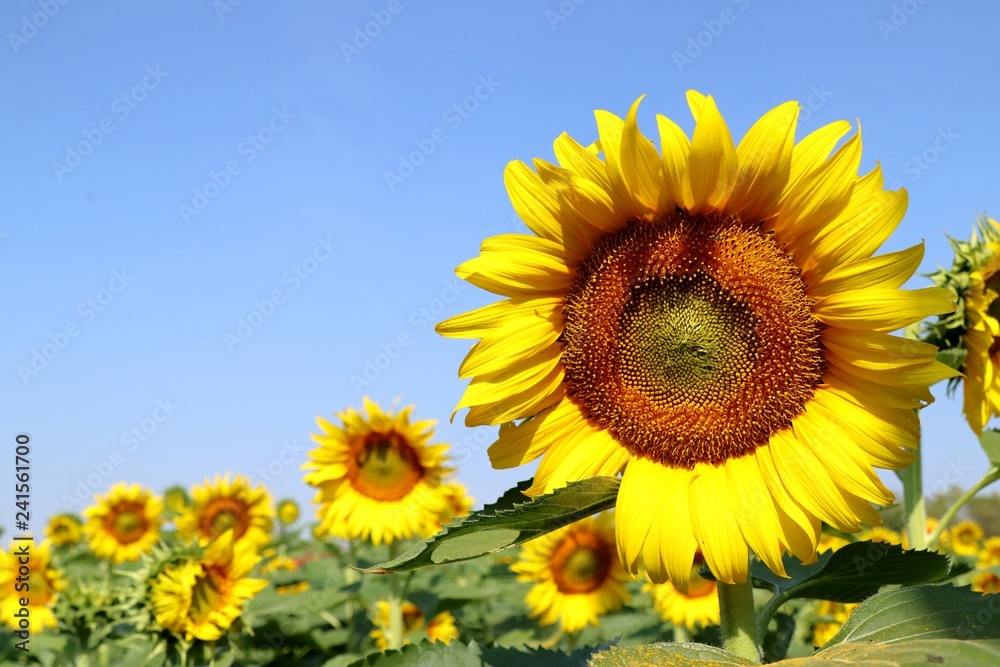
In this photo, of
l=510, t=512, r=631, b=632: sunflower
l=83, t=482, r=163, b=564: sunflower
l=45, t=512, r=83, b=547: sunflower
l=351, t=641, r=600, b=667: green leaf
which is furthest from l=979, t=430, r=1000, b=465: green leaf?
l=45, t=512, r=83, b=547: sunflower

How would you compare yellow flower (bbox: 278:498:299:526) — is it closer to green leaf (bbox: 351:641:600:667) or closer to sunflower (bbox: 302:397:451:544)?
sunflower (bbox: 302:397:451:544)

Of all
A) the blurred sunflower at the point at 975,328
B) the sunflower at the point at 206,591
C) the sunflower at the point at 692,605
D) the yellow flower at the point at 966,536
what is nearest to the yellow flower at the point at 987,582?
the yellow flower at the point at 966,536

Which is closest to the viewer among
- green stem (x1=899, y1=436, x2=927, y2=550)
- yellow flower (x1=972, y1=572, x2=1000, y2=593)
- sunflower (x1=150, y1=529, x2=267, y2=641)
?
green stem (x1=899, y1=436, x2=927, y2=550)

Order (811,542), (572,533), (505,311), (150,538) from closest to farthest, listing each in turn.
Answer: (811,542) < (505,311) < (572,533) < (150,538)

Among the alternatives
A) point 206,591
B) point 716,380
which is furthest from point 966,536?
point 716,380

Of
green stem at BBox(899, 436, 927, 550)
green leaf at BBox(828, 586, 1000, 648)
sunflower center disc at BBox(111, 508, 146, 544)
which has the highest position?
sunflower center disc at BBox(111, 508, 146, 544)

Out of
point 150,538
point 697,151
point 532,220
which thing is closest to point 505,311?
point 532,220

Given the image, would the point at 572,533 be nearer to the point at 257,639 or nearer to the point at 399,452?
the point at 399,452

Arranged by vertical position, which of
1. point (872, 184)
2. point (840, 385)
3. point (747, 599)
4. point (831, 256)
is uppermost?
point (872, 184)
